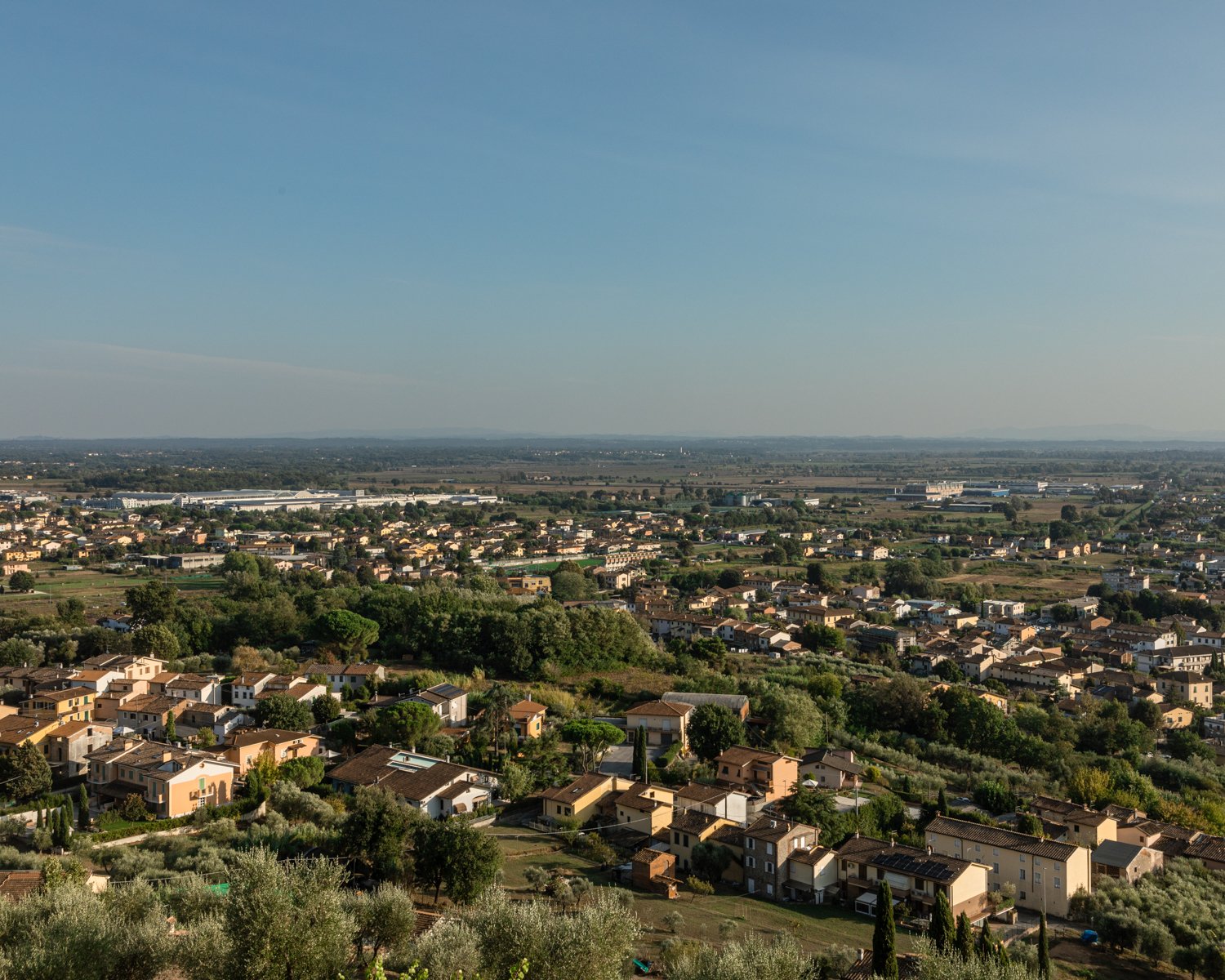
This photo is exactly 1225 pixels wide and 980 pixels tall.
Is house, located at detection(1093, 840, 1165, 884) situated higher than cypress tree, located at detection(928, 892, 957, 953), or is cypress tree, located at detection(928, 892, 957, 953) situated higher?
cypress tree, located at detection(928, 892, 957, 953)

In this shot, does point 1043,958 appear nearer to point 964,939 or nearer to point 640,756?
point 964,939

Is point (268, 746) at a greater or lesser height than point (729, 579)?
greater

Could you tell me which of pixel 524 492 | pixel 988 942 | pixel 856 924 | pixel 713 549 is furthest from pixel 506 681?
pixel 524 492

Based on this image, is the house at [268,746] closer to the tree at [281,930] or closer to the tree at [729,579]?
the tree at [281,930]

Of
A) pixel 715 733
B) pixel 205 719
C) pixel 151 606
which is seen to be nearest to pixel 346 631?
pixel 151 606

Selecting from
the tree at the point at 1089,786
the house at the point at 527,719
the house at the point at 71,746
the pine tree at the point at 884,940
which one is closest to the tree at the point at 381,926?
the pine tree at the point at 884,940

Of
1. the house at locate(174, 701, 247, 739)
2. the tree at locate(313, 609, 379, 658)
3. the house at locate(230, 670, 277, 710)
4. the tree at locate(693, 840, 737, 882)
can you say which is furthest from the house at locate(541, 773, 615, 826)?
the tree at locate(313, 609, 379, 658)

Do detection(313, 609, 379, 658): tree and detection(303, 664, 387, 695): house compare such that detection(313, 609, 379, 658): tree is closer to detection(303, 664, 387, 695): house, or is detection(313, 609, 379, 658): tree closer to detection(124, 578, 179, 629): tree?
detection(303, 664, 387, 695): house
